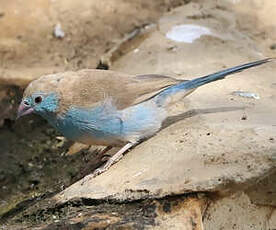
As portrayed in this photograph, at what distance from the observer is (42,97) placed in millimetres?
4375

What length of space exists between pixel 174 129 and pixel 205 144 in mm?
448

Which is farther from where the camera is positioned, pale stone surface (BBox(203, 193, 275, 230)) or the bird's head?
the bird's head

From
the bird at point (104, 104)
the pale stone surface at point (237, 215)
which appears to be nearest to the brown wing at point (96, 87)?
the bird at point (104, 104)

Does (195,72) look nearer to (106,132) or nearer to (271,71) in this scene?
(271,71)

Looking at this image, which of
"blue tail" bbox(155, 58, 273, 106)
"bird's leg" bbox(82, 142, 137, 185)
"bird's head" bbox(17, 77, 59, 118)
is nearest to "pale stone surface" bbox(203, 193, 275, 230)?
"bird's leg" bbox(82, 142, 137, 185)

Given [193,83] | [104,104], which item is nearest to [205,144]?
[193,83]

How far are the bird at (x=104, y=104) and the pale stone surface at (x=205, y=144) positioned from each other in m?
0.13

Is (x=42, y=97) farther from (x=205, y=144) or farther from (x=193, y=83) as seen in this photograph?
(x=205, y=144)

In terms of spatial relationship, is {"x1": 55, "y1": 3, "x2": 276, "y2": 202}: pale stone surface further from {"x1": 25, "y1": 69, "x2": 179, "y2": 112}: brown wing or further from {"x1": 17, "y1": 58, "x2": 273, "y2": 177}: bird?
{"x1": 25, "y1": 69, "x2": 179, "y2": 112}: brown wing

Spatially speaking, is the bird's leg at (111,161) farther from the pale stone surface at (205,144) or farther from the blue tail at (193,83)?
the blue tail at (193,83)

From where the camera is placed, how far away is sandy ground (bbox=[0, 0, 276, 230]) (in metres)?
3.71

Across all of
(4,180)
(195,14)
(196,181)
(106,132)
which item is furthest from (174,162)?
(195,14)

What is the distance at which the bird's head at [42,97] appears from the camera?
4.36 meters

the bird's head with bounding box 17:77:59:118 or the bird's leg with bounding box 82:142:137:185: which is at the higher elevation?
the bird's head with bounding box 17:77:59:118
